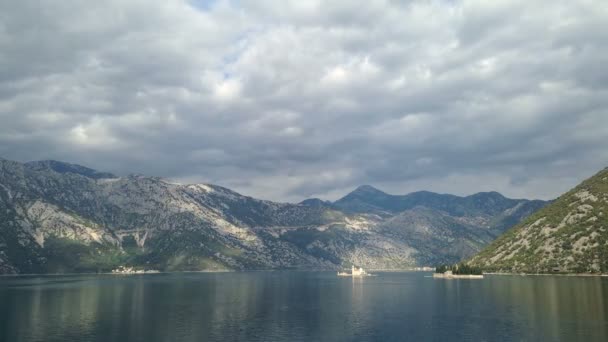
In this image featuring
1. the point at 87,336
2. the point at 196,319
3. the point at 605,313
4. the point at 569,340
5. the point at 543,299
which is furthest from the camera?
the point at 543,299

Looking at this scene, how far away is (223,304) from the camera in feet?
607

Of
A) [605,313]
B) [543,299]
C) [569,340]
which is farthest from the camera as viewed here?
[543,299]

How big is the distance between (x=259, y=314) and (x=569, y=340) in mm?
87683

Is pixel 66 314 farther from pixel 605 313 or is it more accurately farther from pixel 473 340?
pixel 605 313

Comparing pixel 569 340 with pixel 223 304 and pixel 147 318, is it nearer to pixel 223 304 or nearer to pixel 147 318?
pixel 147 318

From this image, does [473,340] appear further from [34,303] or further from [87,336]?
[34,303]

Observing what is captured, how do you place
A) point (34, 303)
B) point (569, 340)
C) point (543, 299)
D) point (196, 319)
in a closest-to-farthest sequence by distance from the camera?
point (569, 340) → point (196, 319) → point (543, 299) → point (34, 303)

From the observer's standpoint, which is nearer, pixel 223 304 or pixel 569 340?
pixel 569 340

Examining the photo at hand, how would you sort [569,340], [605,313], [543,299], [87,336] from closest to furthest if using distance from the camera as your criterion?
[569,340] < [87,336] < [605,313] < [543,299]

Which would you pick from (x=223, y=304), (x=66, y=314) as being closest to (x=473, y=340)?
(x=223, y=304)

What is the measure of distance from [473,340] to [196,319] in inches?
3053

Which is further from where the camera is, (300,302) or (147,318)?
(300,302)

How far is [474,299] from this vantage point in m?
185

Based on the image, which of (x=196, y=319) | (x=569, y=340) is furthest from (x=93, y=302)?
(x=569, y=340)
